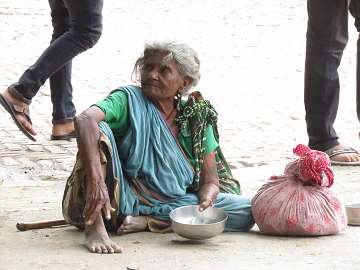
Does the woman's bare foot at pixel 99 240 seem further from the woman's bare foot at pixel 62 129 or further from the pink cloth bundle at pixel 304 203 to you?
the woman's bare foot at pixel 62 129

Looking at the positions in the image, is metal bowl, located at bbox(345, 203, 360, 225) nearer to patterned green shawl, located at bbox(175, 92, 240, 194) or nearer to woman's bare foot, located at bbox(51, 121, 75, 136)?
patterned green shawl, located at bbox(175, 92, 240, 194)

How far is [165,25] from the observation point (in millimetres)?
12188

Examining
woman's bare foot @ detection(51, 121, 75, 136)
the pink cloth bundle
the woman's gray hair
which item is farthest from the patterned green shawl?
woman's bare foot @ detection(51, 121, 75, 136)

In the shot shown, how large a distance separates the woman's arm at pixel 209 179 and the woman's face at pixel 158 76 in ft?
1.24

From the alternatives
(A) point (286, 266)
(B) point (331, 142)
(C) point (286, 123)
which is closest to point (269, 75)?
(C) point (286, 123)

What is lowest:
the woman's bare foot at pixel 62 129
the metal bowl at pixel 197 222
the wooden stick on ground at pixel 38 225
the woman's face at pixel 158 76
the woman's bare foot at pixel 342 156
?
the wooden stick on ground at pixel 38 225

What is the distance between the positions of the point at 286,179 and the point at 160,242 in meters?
0.65

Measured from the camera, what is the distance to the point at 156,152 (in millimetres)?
4461

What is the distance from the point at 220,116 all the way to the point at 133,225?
362 centimetres

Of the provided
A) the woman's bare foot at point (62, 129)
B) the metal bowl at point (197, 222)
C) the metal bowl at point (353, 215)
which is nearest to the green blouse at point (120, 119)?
the metal bowl at point (197, 222)

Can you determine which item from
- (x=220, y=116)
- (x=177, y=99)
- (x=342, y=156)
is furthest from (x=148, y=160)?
(x=220, y=116)

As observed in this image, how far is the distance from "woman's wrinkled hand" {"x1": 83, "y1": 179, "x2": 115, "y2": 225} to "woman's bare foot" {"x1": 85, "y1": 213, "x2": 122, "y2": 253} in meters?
0.06

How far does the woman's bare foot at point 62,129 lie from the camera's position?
680 centimetres

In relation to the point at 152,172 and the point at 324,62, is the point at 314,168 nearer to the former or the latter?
the point at 152,172
